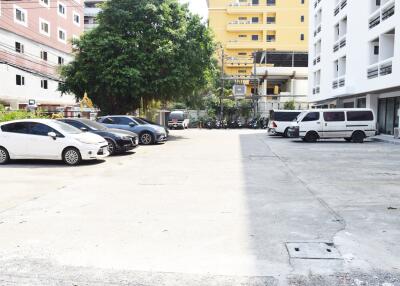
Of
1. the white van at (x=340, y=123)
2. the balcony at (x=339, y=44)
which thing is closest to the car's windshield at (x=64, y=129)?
the white van at (x=340, y=123)

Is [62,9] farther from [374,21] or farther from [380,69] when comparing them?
[380,69]

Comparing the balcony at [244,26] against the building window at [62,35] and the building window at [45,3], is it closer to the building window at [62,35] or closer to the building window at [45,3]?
the building window at [62,35]

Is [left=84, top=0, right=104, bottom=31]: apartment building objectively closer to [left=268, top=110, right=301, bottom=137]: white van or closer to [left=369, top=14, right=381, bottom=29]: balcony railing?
[left=268, top=110, right=301, bottom=137]: white van

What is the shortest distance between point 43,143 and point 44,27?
2919 centimetres

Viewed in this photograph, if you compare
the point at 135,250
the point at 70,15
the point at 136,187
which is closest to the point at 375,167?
the point at 136,187

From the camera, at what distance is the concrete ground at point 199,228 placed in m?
4.07

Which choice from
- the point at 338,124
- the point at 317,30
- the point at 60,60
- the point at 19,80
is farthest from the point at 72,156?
the point at 60,60

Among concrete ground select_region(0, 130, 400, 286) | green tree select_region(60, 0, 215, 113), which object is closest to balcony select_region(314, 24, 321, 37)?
green tree select_region(60, 0, 215, 113)

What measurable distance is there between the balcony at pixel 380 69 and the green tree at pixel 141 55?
9.70 metres

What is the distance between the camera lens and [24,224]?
5820 mm

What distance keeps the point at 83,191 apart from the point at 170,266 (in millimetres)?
4531

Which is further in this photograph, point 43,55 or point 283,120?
→ point 43,55

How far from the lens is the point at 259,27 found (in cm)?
6356

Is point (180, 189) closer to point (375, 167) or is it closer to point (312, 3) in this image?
point (375, 167)
